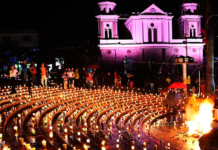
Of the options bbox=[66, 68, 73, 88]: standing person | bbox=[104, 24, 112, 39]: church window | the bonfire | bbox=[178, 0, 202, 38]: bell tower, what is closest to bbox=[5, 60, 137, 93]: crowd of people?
bbox=[66, 68, 73, 88]: standing person

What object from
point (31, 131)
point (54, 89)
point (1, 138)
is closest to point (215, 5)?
point (54, 89)

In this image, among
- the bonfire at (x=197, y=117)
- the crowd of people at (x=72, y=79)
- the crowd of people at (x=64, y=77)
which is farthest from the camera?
the crowd of people at (x=72, y=79)

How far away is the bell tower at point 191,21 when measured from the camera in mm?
42906

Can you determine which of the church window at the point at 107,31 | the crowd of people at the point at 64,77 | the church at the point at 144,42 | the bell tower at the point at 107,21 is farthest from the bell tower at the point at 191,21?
the crowd of people at the point at 64,77

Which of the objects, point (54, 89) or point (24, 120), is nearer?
point (24, 120)

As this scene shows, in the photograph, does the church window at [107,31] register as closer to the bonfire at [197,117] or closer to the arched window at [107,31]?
the arched window at [107,31]

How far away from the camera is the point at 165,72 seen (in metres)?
41.2

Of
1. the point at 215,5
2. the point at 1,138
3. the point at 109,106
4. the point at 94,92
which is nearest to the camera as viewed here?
the point at 1,138

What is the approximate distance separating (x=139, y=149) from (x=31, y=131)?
371 centimetres

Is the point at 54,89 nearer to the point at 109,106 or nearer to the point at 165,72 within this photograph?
the point at 109,106

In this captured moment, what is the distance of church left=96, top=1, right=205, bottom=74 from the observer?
130 feet

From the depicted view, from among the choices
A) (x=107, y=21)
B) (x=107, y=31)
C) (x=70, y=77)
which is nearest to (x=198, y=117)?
(x=70, y=77)

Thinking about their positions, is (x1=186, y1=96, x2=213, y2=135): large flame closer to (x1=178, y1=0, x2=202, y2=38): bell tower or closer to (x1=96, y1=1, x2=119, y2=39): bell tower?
(x1=96, y1=1, x2=119, y2=39): bell tower

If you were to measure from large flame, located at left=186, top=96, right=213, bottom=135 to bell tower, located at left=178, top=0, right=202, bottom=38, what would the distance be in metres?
26.7
